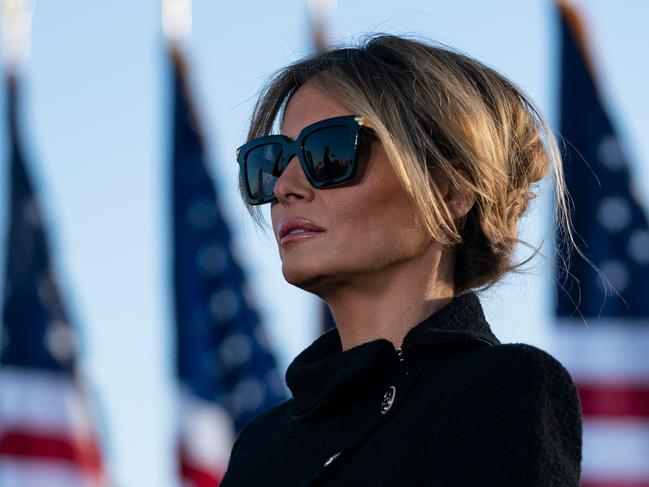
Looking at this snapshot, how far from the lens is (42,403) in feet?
32.8

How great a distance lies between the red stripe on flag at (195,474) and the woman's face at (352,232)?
7.36 m

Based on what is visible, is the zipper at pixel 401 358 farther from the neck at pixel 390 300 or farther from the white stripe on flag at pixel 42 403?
the white stripe on flag at pixel 42 403

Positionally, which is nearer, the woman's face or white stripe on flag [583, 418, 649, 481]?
the woman's face

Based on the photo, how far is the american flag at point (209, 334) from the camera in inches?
395

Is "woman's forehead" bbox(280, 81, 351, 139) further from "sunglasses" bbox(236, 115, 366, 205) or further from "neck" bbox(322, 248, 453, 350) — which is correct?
"neck" bbox(322, 248, 453, 350)

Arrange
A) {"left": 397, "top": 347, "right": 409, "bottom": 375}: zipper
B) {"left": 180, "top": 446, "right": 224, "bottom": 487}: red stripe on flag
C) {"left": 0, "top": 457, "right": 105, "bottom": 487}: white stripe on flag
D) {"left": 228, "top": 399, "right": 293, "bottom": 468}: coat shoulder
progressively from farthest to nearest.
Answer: {"left": 180, "top": 446, "right": 224, "bottom": 487}: red stripe on flag → {"left": 0, "top": 457, "right": 105, "bottom": 487}: white stripe on flag → {"left": 228, "top": 399, "right": 293, "bottom": 468}: coat shoulder → {"left": 397, "top": 347, "right": 409, "bottom": 375}: zipper

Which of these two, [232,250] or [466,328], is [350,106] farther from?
[232,250]

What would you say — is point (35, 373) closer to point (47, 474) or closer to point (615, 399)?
point (47, 474)

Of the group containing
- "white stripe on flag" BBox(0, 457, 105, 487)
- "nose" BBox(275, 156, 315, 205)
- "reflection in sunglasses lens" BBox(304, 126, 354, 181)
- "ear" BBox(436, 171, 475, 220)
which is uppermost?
"reflection in sunglasses lens" BBox(304, 126, 354, 181)

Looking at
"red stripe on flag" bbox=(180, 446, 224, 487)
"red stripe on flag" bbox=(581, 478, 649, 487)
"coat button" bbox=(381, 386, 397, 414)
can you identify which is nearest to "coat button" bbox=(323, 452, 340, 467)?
"coat button" bbox=(381, 386, 397, 414)

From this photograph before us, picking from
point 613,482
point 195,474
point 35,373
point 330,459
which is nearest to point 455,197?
point 330,459

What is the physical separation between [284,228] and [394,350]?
0.33 metres

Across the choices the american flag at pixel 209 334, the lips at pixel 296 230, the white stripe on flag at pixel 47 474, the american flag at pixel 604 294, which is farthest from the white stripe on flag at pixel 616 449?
the lips at pixel 296 230

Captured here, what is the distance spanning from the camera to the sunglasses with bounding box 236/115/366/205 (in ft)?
9.07
